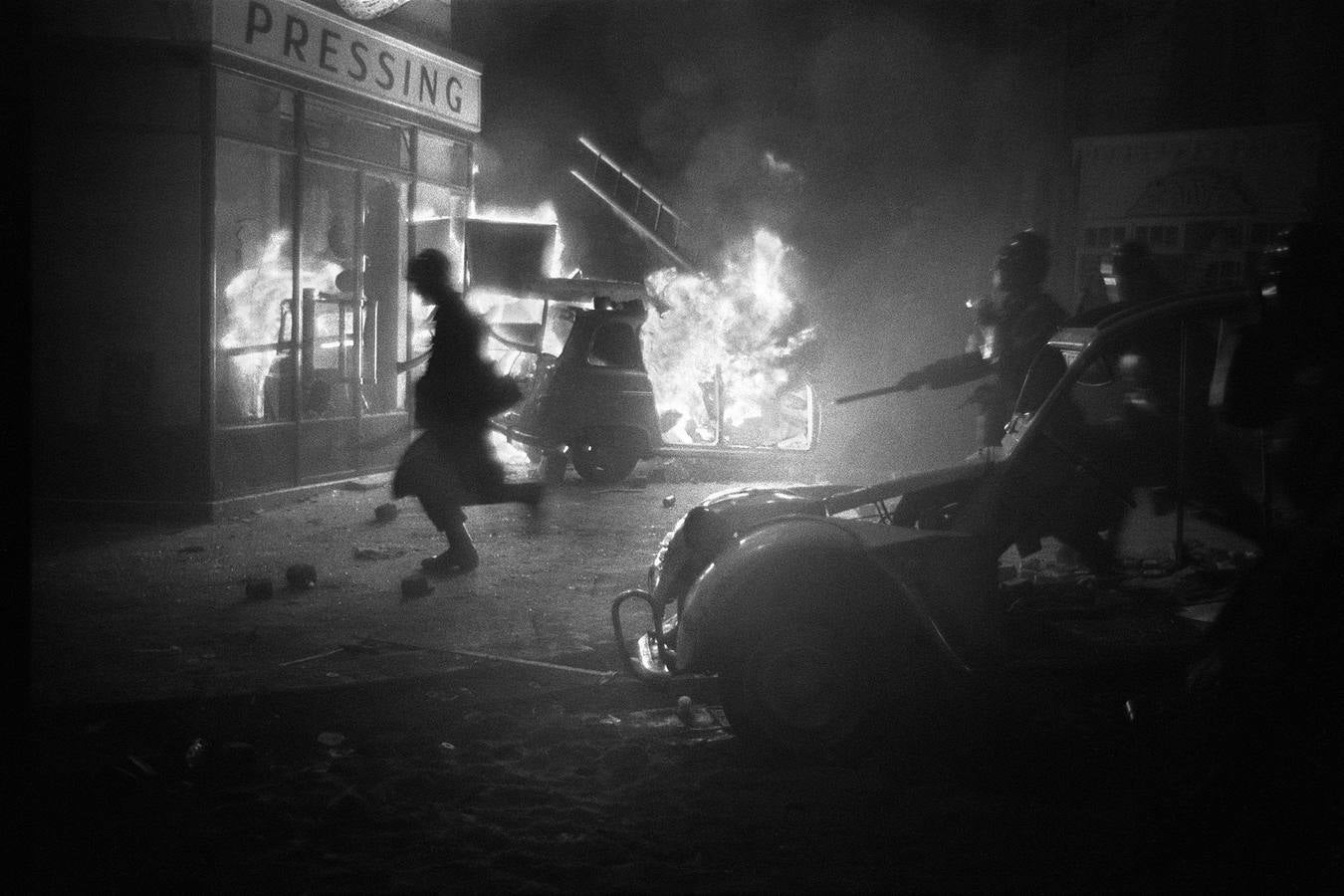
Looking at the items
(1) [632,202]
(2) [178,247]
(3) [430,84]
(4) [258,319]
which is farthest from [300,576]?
(1) [632,202]

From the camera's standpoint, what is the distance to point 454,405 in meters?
8.47

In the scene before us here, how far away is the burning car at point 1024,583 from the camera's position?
16.0ft

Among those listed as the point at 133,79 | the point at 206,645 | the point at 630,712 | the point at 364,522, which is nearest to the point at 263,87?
the point at 133,79

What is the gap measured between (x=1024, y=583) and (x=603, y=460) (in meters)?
9.18

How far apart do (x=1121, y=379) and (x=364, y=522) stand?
764cm

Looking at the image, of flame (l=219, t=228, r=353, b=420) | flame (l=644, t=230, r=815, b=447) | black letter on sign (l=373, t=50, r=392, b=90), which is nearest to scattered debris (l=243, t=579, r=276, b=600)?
flame (l=219, t=228, r=353, b=420)

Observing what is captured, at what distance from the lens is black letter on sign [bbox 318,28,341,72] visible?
1259cm

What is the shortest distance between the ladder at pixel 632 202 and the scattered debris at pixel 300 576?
45.6 ft

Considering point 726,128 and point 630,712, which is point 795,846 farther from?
point 726,128

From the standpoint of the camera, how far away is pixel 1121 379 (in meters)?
5.09

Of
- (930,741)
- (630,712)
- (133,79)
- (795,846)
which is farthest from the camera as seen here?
(133,79)

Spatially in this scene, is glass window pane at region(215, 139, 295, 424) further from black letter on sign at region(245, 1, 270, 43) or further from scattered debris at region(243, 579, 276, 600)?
scattered debris at region(243, 579, 276, 600)

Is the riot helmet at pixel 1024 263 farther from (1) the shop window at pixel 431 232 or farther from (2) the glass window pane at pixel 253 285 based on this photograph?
(1) the shop window at pixel 431 232

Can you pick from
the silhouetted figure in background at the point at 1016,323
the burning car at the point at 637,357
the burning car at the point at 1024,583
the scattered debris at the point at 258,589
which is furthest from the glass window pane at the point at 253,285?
the burning car at the point at 1024,583
